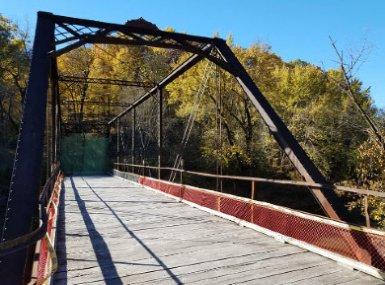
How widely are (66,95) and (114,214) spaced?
1723 inches

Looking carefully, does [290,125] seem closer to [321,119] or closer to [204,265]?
[321,119]

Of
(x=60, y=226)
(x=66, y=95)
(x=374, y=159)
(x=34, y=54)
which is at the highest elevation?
(x=66, y=95)

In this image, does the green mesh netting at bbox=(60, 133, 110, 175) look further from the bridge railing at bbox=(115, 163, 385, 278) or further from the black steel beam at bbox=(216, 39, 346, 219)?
the black steel beam at bbox=(216, 39, 346, 219)

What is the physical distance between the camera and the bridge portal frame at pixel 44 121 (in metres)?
5.10

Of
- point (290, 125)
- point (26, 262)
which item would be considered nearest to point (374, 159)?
point (290, 125)

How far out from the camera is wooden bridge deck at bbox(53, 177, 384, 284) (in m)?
5.25

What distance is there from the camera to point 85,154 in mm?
35688

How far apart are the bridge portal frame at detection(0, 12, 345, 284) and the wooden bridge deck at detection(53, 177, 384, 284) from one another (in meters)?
0.85

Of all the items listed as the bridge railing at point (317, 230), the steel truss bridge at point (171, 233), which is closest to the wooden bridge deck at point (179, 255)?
the steel truss bridge at point (171, 233)

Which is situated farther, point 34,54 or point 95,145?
point 95,145

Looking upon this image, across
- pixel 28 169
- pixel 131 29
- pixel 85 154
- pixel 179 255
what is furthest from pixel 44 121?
pixel 85 154

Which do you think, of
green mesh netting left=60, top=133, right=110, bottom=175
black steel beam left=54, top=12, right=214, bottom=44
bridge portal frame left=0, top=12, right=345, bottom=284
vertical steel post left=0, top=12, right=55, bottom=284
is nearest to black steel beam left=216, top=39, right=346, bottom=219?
bridge portal frame left=0, top=12, right=345, bottom=284

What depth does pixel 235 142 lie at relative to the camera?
35.3 metres

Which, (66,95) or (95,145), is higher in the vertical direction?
(66,95)
